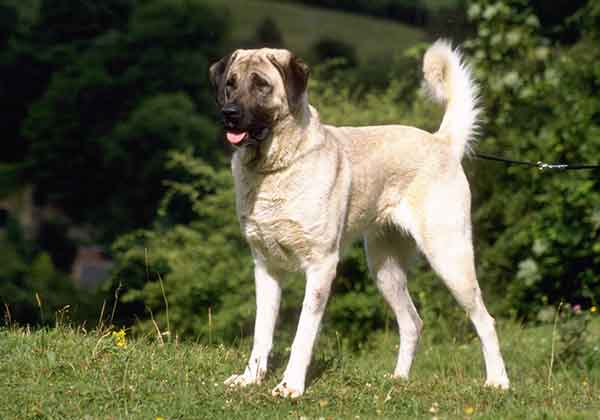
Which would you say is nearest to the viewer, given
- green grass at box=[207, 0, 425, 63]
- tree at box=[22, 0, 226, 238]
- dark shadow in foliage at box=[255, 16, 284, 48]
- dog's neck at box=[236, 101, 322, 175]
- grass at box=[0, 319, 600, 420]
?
grass at box=[0, 319, 600, 420]

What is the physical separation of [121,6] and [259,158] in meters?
20.1

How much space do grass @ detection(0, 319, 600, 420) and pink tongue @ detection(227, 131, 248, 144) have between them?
121cm

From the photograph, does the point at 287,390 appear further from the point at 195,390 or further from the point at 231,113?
the point at 231,113

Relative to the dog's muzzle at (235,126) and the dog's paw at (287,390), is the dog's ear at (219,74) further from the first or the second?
the dog's paw at (287,390)

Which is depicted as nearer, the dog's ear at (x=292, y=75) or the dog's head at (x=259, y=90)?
the dog's head at (x=259, y=90)

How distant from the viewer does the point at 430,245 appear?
5.84 metres

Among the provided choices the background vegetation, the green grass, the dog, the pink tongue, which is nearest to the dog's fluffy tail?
the dog

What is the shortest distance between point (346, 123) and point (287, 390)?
7839 mm

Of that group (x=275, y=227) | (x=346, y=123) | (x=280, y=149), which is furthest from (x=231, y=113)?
(x=346, y=123)

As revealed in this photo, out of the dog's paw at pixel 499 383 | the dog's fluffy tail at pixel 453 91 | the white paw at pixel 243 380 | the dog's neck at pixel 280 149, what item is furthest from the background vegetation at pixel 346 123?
the dog's fluffy tail at pixel 453 91

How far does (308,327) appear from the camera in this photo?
202 inches

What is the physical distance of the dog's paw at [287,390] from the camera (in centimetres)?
484

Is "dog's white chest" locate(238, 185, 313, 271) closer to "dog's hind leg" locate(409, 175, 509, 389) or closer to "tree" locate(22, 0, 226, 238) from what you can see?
"dog's hind leg" locate(409, 175, 509, 389)

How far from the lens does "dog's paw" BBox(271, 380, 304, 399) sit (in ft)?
15.9
